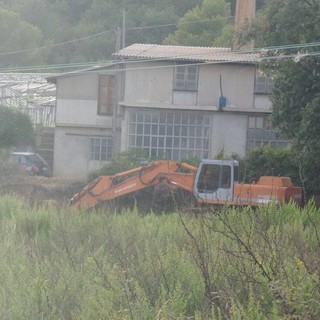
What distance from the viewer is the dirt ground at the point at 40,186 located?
30911 mm

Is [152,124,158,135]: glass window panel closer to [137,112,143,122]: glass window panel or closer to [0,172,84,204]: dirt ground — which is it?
[137,112,143,122]: glass window panel

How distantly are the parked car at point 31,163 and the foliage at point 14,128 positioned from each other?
8.59 feet

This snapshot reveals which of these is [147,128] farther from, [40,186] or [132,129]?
[40,186]

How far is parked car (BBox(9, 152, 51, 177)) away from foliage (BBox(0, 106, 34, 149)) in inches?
103

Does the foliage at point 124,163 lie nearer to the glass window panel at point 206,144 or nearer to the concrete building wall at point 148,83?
the concrete building wall at point 148,83

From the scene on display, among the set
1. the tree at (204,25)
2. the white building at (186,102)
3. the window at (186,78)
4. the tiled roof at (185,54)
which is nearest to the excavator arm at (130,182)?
the tiled roof at (185,54)

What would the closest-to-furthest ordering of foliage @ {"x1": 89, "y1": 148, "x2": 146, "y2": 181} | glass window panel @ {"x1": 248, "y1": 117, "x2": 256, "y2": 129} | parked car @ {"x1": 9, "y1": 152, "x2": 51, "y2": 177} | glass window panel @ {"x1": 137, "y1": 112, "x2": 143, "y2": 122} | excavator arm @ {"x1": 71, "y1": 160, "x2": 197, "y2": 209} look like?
excavator arm @ {"x1": 71, "y1": 160, "x2": 197, "y2": 209} < foliage @ {"x1": 89, "y1": 148, "x2": 146, "y2": 181} < glass window panel @ {"x1": 248, "y1": 117, "x2": 256, "y2": 129} < glass window panel @ {"x1": 137, "y1": 112, "x2": 143, "y2": 122} < parked car @ {"x1": 9, "y1": 152, "x2": 51, "y2": 177}

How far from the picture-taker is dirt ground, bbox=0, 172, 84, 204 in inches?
1217

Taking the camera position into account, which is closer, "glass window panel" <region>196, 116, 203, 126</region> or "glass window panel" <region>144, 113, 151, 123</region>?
"glass window panel" <region>196, 116, 203, 126</region>

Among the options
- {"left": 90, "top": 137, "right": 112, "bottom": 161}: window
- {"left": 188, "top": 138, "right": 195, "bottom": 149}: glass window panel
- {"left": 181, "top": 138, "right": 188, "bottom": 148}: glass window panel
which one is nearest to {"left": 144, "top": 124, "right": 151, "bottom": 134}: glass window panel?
{"left": 181, "top": 138, "right": 188, "bottom": 148}: glass window panel

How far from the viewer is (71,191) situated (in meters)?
34.4

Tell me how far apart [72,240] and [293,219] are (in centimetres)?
379

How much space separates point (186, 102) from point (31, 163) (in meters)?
7.90

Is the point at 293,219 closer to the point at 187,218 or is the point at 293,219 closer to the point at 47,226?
the point at 187,218
